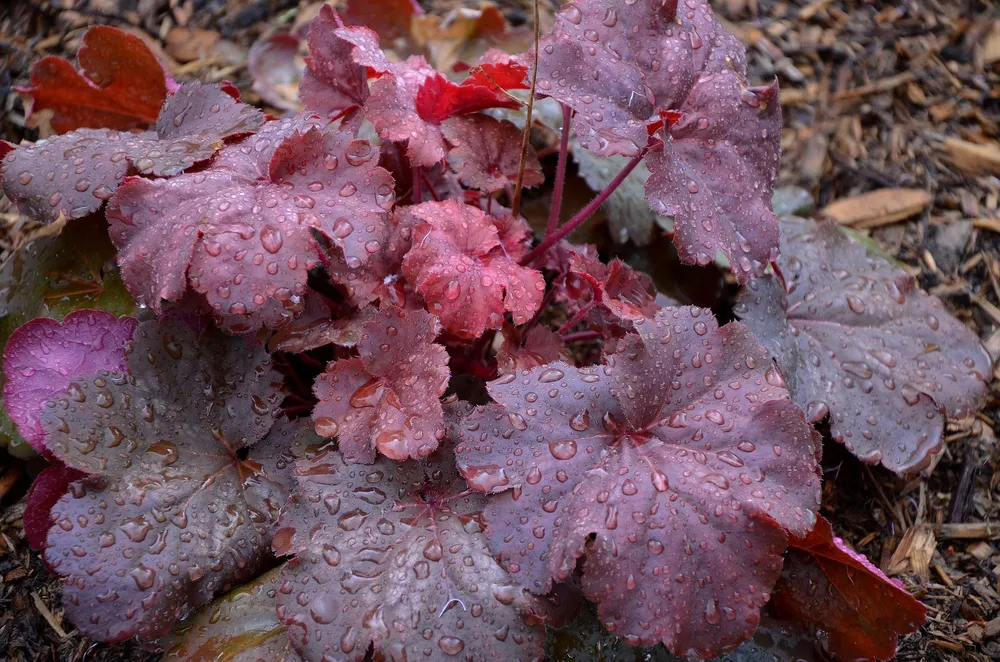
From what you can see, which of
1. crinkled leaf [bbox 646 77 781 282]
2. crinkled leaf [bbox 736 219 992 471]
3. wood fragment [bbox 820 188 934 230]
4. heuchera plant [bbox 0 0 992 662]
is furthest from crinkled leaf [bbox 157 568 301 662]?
wood fragment [bbox 820 188 934 230]

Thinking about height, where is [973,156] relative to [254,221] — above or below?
below

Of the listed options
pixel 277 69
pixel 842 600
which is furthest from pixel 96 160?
pixel 842 600

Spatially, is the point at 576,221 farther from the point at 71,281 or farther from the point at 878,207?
the point at 878,207

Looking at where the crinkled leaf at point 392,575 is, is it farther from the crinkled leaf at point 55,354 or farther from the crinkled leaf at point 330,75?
the crinkled leaf at point 330,75

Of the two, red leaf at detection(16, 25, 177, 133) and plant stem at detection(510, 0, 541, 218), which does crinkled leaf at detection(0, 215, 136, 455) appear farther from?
plant stem at detection(510, 0, 541, 218)

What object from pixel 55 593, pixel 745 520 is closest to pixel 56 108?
pixel 55 593

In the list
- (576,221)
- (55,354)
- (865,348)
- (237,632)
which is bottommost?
(237,632)
